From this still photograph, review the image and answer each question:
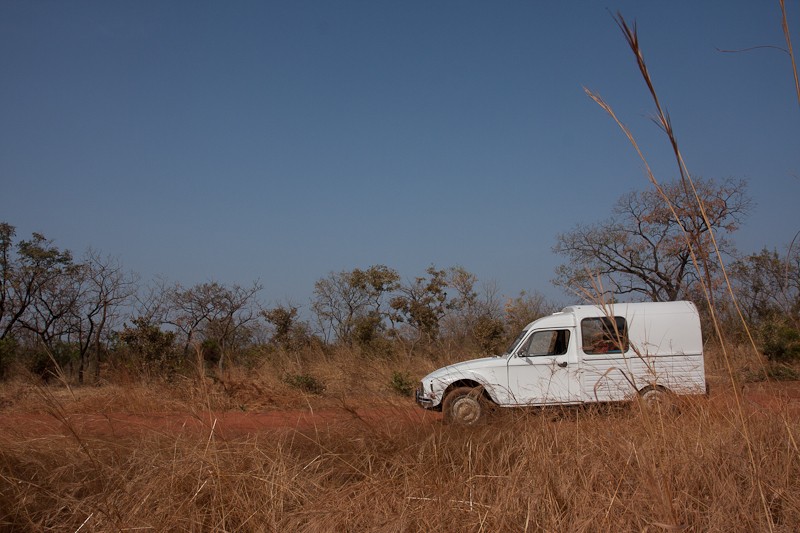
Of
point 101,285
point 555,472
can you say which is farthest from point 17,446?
point 101,285

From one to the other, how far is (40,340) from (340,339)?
936 centimetres

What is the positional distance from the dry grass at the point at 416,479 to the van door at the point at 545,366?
4.21 m

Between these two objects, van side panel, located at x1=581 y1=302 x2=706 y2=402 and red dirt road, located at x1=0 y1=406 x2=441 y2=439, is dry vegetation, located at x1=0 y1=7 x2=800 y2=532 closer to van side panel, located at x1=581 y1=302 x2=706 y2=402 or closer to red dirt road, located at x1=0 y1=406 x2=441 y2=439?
red dirt road, located at x1=0 y1=406 x2=441 y2=439

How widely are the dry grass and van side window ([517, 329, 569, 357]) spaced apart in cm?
439

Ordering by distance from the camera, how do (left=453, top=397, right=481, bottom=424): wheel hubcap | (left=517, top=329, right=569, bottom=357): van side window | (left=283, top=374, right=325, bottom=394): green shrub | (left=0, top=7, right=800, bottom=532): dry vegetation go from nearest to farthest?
(left=0, top=7, right=800, bottom=532): dry vegetation → (left=453, top=397, right=481, bottom=424): wheel hubcap → (left=517, top=329, right=569, bottom=357): van side window → (left=283, top=374, right=325, bottom=394): green shrub

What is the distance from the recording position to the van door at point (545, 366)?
8.64 metres

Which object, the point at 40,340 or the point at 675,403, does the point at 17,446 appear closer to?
the point at 675,403

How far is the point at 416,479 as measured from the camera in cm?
346

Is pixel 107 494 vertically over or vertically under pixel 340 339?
under

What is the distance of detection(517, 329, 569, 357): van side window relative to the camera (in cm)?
890

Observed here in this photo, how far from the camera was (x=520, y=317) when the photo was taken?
18.4 meters

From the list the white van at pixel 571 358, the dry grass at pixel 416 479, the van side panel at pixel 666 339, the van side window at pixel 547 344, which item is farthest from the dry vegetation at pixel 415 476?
the van side window at pixel 547 344

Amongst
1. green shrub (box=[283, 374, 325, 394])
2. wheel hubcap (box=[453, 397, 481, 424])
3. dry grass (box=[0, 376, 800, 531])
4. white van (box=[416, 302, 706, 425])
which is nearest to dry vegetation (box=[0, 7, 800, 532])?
dry grass (box=[0, 376, 800, 531])

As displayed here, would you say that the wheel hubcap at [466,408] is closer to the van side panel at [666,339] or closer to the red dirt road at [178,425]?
the van side panel at [666,339]
